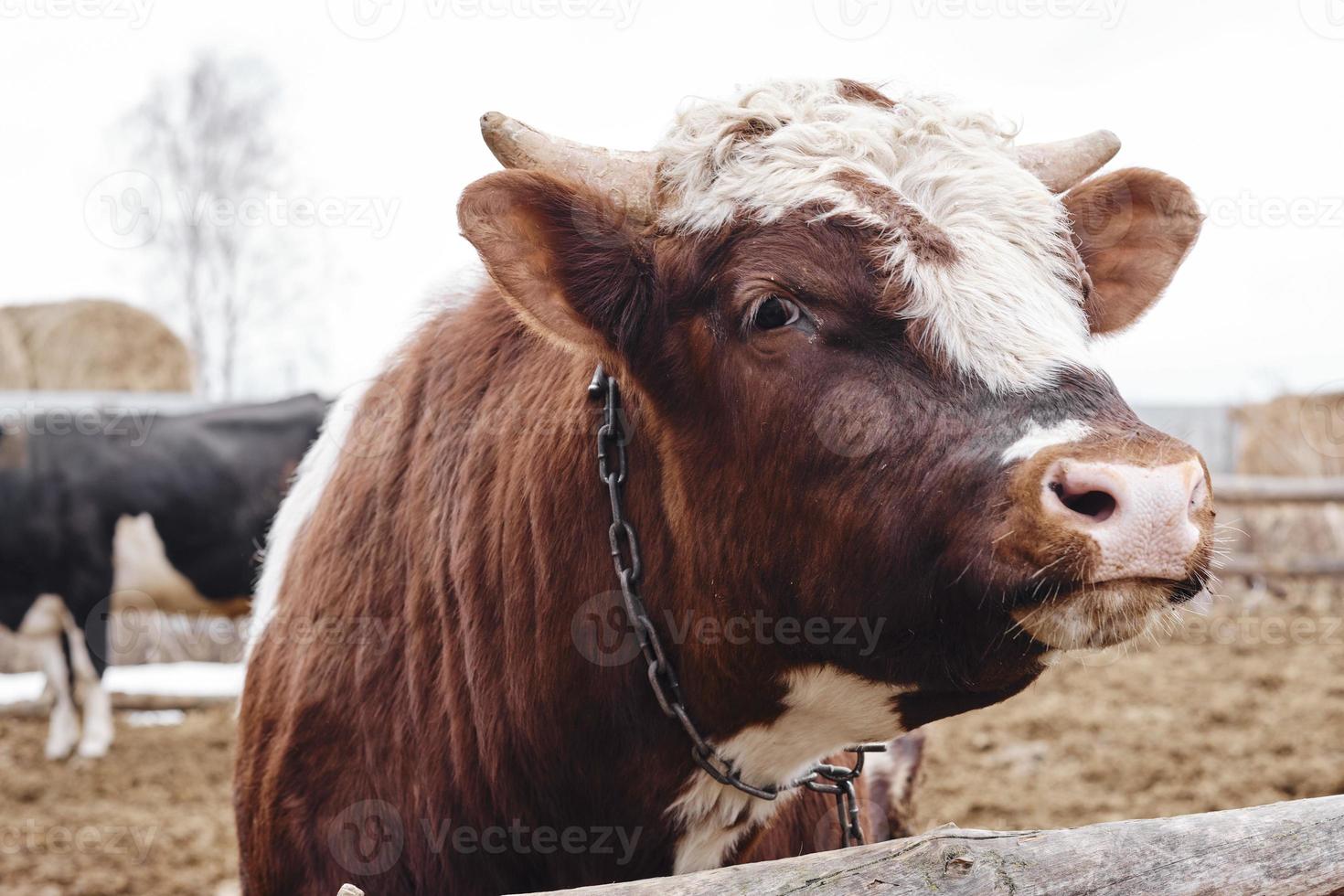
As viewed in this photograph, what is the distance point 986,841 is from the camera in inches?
67.1

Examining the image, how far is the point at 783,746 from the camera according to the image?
2266 mm

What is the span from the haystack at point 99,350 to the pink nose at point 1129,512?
63.4 ft

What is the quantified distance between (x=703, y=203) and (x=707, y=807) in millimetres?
1256

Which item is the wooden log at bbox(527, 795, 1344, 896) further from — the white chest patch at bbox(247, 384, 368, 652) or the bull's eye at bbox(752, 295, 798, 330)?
the white chest patch at bbox(247, 384, 368, 652)

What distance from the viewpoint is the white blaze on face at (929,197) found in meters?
1.85

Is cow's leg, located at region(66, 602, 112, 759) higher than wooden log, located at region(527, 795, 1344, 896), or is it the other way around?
wooden log, located at region(527, 795, 1344, 896)

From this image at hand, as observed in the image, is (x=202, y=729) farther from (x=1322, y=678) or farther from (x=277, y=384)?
(x=277, y=384)

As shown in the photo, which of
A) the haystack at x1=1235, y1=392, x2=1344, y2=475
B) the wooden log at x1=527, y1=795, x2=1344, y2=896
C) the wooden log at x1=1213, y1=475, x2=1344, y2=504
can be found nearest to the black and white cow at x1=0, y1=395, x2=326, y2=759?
the wooden log at x1=527, y1=795, x2=1344, y2=896

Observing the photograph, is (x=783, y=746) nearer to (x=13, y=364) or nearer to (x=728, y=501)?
(x=728, y=501)

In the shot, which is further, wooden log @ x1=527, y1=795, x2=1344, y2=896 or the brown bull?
the brown bull

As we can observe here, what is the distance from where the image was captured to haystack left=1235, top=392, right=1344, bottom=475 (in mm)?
14711

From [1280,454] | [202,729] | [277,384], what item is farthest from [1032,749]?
[277,384]

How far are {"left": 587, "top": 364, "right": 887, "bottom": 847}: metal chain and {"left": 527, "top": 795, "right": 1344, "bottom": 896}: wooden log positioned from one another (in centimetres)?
56

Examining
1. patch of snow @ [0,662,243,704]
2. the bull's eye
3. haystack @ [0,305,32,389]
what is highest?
the bull's eye
